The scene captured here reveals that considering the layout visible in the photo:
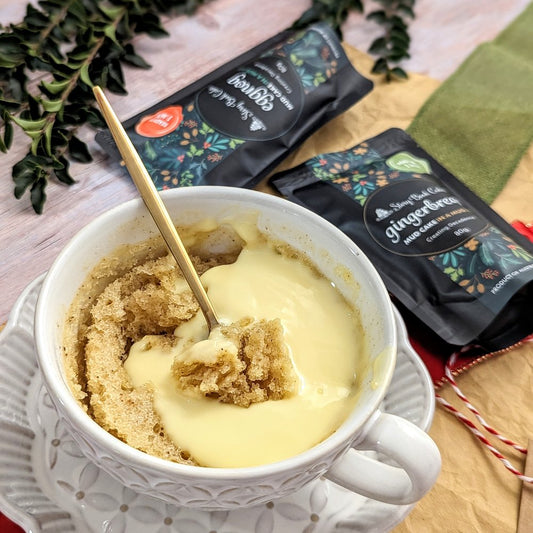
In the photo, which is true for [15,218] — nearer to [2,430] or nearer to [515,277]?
[2,430]

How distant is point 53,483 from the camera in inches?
25.0

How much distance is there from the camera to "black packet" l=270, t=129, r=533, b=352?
0.89 m

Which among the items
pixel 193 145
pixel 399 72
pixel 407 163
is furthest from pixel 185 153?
pixel 399 72

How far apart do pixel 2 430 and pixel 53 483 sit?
0.26 feet

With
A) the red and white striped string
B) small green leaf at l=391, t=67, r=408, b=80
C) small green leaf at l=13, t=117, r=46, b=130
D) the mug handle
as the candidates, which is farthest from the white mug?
small green leaf at l=391, t=67, r=408, b=80

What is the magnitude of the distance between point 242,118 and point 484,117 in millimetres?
530

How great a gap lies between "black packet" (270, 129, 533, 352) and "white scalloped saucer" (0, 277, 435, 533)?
12.9 inches

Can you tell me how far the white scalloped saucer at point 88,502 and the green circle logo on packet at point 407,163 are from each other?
60 cm

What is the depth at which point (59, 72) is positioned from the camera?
105cm

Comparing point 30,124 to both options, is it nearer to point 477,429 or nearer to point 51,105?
point 51,105

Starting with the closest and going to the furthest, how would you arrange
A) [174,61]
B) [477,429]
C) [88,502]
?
[88,502]
[477,429]
[174,61]

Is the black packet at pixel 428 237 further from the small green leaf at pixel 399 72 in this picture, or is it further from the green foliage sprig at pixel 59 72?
the green foliage sprig at pixel 59 72

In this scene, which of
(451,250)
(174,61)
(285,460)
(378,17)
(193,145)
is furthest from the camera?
(378,17)

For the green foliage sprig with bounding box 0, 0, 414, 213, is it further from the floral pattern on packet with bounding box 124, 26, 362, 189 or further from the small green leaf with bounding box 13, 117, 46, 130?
the floral pattern on packet with bounding box 124, 26, 362, 189
